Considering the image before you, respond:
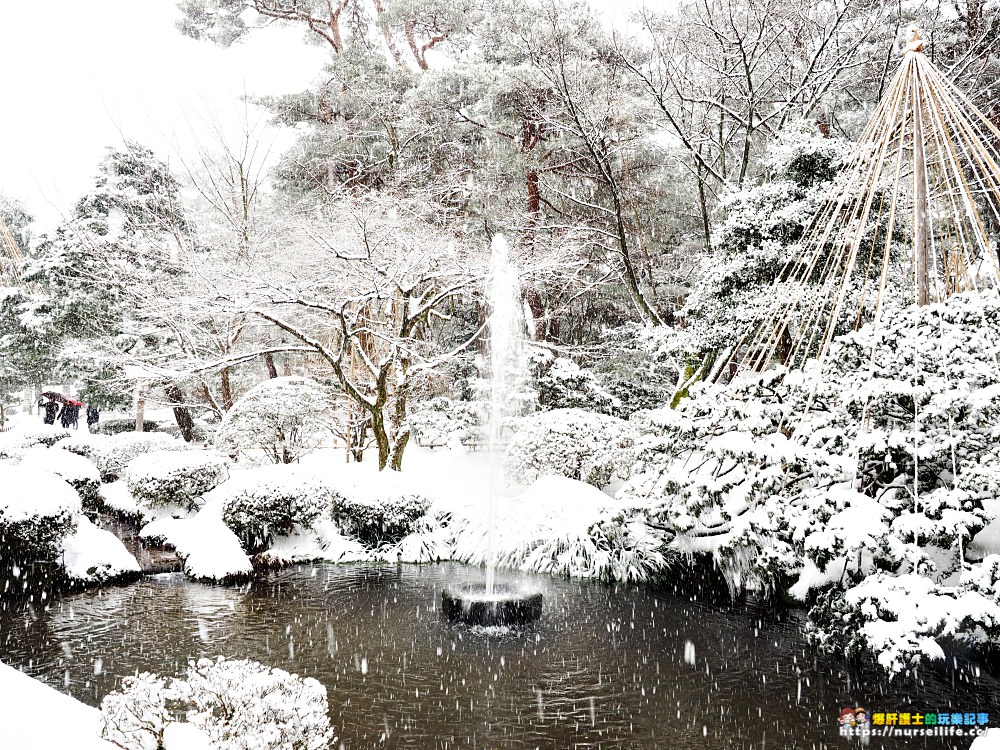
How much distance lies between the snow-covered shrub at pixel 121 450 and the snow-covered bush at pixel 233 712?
40.4ft

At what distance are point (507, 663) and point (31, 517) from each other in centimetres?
591

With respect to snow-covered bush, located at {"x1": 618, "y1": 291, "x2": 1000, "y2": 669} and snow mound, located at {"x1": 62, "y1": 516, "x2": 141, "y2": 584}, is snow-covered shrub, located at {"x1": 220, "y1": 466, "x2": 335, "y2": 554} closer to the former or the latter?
snow mound, located at {"x1": 62, "y1": 516, "x2": 141, "y2": 584}

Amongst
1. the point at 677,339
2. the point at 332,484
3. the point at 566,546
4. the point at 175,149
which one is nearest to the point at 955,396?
the point at 566,546

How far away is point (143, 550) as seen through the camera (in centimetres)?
927

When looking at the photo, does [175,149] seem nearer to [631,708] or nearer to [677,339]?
[677,339]

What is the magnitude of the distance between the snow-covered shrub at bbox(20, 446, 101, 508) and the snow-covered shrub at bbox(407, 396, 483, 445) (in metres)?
6.04

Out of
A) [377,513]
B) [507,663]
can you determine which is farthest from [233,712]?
[377,513]

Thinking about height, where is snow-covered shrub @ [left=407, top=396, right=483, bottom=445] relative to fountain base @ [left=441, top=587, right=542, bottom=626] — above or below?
above

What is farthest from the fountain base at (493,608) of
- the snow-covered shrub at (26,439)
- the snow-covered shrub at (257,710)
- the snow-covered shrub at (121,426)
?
the snow-covered shrub at (121,426)

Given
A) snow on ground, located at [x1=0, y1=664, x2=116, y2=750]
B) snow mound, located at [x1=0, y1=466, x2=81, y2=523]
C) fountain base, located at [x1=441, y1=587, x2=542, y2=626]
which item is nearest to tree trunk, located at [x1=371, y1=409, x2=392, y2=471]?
snow mound, located at [x1=0, y1=466, x2=81, y2=523]

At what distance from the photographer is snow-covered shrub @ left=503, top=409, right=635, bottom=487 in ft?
34.4

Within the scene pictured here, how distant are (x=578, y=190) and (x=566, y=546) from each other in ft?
33.8

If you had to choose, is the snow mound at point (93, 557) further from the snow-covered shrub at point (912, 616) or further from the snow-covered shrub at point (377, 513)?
the snow-covered shrub at point (912, 616)

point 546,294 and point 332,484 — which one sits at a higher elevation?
point 546,294
